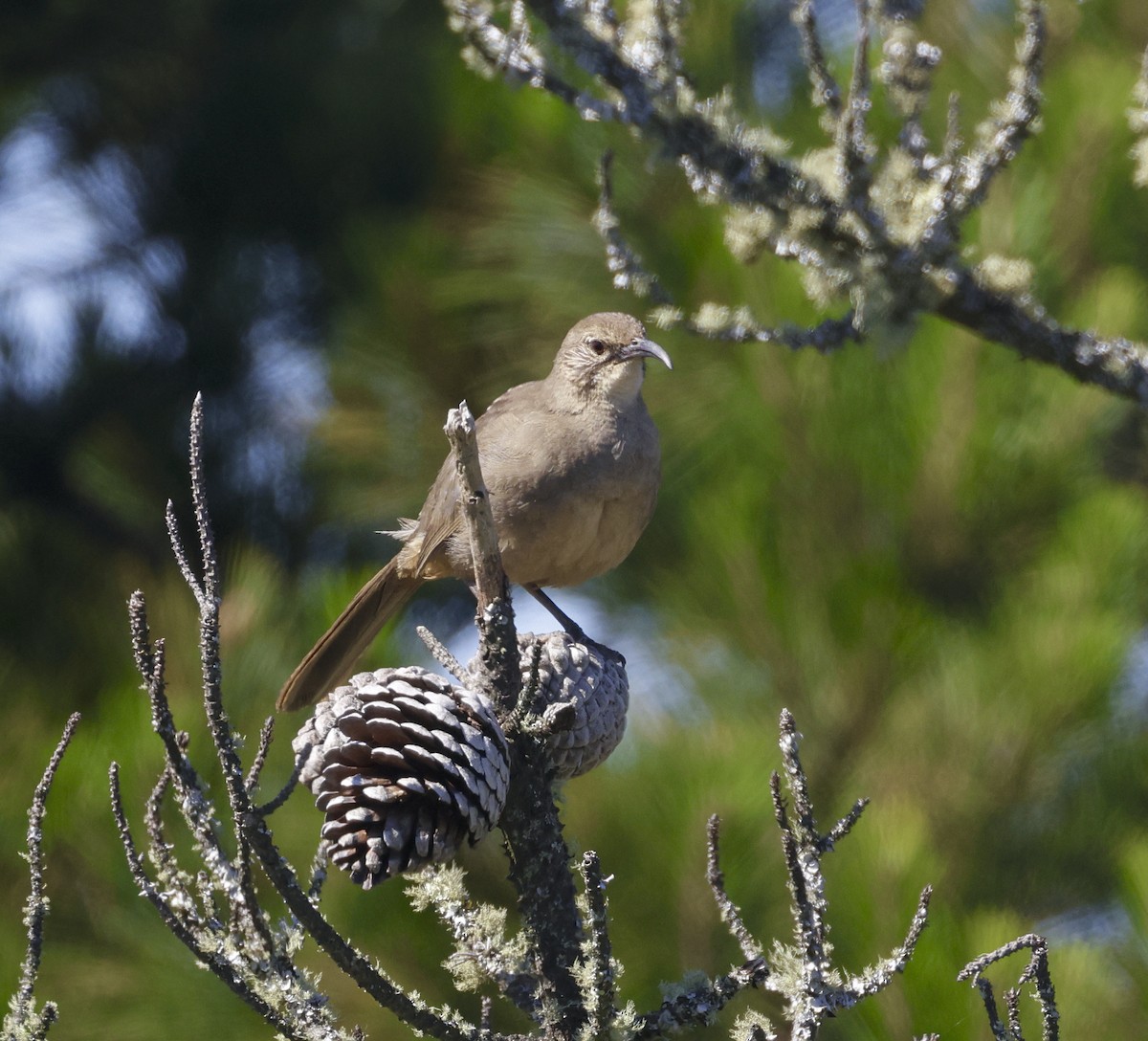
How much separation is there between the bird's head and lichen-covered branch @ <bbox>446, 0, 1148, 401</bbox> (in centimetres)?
102

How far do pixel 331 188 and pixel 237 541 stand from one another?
7.10ft

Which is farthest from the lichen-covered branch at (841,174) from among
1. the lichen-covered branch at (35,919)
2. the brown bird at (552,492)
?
the lichen-covered branch at (35,919)

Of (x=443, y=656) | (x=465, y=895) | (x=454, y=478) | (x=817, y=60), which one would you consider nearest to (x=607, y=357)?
(x=454, y=478)

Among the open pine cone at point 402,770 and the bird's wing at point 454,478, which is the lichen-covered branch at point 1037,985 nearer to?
the open pine cone at point 402,770

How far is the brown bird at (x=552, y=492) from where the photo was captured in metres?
3.68

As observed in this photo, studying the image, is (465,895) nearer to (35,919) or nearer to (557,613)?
(35,919)

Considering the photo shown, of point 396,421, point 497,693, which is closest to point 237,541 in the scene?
point 396,421

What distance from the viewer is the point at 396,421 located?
6.02 m

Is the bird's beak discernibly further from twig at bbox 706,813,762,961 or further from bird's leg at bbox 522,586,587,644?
twig at bbox 706,813,762,961

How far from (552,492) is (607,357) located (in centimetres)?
59

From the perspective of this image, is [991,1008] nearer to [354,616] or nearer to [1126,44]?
[354,616]

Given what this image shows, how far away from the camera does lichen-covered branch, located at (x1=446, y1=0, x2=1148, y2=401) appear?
8.38ft

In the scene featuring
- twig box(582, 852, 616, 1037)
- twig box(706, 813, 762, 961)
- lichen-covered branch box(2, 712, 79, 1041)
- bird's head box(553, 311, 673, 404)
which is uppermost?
bird's head box(553, 311, 673, 404)

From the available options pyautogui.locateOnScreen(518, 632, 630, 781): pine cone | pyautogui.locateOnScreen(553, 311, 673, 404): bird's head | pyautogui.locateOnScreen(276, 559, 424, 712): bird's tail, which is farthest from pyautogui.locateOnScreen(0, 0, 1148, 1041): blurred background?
pyautogui.locateOnScreen(518, 632, 630, 781): pine cone
